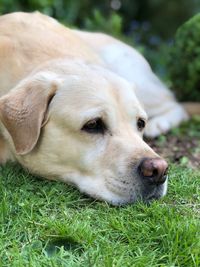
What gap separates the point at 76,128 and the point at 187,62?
9.05 feet

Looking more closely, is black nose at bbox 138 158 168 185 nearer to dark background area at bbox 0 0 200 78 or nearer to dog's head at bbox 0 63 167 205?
dog's head at bbox 0 63 167 205

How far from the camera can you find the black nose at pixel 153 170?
3508 mm

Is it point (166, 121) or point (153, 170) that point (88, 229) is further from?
point (166, 121)

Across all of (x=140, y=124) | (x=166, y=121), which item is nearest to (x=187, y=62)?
(x=166, y=121)

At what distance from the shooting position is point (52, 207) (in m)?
3.66

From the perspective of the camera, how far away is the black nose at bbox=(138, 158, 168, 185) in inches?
138

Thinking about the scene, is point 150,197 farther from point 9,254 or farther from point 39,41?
point 39,41

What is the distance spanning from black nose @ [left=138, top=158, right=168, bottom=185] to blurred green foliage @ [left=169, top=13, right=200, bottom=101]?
2.77m

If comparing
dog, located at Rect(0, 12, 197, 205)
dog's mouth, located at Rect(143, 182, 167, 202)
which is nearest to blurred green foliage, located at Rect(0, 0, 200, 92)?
dog, located at Rect(0, 12, 197, 205)

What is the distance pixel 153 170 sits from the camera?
3.52 m

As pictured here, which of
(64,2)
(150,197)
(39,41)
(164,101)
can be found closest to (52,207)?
(150,197)

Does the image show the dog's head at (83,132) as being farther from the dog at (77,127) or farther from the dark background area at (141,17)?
the dark background area at (141,17)

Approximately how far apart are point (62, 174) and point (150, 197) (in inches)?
22.4

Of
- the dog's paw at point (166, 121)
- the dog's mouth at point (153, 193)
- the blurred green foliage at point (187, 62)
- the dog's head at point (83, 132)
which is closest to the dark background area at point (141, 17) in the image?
the blurred green foliage at point (187, 62)
